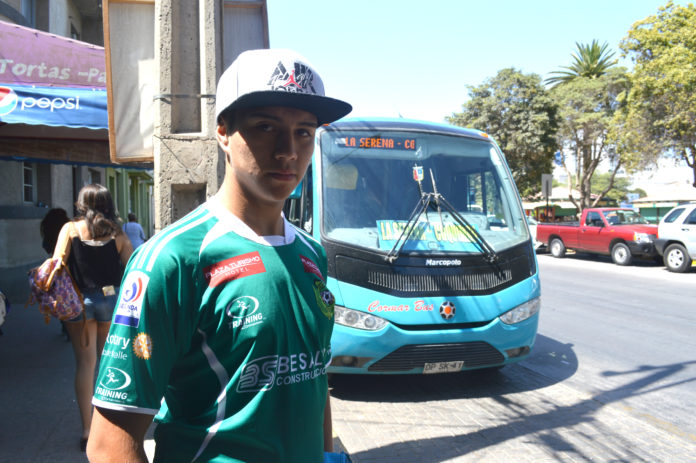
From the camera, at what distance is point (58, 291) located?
388 cm

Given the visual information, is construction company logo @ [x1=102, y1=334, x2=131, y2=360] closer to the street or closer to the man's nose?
the man's nose

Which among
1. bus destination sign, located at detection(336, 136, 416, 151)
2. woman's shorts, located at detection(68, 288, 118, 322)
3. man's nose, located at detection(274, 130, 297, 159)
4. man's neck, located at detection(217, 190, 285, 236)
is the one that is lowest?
woman's shorts, located at detection(68, 288, 118, 322)

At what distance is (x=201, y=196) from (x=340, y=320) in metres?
1.77

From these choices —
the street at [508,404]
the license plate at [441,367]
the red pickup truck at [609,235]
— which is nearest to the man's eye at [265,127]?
the street at [508,404]

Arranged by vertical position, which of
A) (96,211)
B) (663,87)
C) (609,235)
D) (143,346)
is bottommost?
(609,235)

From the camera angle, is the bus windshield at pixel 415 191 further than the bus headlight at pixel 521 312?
Yes

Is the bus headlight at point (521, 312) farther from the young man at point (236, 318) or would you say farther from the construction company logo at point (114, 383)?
the construction company logo at point (114, 383)

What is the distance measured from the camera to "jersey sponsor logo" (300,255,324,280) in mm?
1525

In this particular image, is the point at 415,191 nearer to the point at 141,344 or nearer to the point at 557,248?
the point at 141,344

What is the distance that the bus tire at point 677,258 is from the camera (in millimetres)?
13992

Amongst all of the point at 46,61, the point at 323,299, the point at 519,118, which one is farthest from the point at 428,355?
the point at 519,118

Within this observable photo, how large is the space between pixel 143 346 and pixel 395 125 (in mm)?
4775

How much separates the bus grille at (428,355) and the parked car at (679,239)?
11963 mm

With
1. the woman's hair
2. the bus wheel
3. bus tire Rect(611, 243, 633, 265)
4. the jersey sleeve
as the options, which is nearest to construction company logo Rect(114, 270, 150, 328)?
the jersey sleeve
